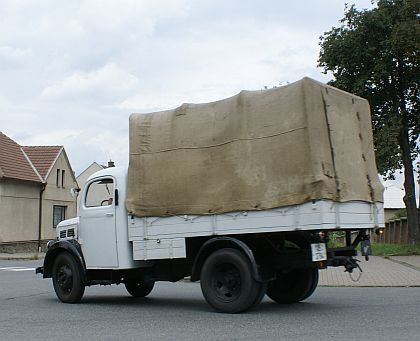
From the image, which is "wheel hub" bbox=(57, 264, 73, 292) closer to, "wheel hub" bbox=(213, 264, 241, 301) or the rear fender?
the rear fender

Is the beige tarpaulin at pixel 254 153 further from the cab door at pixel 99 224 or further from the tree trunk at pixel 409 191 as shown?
the tree trunk at pixel 409 191

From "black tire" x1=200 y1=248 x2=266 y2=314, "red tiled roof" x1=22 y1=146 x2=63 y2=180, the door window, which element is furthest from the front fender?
"red tiled roof" x1=22 y1=146 x2=63 y2=180

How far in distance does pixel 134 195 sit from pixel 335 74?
22071mm

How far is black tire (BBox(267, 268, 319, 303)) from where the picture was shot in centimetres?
1055

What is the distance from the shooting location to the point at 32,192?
1489 inches

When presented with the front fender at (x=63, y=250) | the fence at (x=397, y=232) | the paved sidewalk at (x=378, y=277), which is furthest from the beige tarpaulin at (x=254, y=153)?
the fence at (x=397, y=232)

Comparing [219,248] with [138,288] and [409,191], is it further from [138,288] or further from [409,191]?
[409,191]

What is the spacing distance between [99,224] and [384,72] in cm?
2105

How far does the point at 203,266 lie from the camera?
379 inches

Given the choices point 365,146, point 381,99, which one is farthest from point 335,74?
point 365,146

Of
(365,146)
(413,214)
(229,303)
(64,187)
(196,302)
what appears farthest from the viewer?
(64,187)

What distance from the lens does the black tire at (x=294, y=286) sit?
1055cm

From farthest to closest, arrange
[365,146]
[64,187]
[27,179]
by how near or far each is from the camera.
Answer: [64,187] → [27,179] → [365,146]

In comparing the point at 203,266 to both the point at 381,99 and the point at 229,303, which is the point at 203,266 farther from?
the point at 381,99
